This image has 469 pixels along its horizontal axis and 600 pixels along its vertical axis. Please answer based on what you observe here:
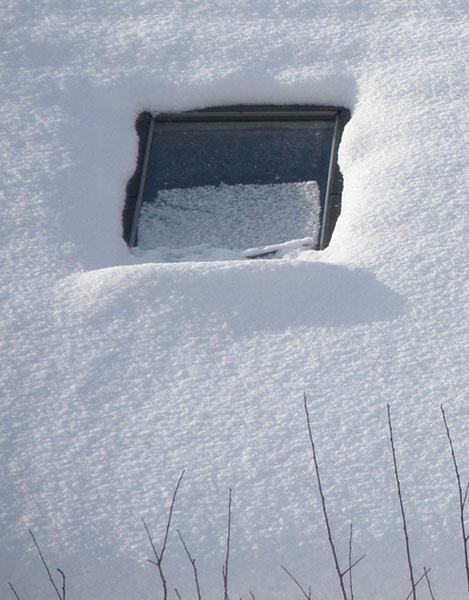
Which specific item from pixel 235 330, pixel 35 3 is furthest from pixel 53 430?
pixel 35 3

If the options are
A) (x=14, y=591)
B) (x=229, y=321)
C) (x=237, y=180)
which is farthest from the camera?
(x=237, y=180)

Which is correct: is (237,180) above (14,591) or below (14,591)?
above

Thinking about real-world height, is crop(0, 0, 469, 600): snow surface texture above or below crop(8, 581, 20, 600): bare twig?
above

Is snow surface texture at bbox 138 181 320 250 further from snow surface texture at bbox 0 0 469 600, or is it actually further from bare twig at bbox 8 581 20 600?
bare twig at bbox 8 581 20 600

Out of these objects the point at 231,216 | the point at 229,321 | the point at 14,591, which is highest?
the point at 231,216

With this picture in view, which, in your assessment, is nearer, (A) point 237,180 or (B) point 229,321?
(B) point 229,321

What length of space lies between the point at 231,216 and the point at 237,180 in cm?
19

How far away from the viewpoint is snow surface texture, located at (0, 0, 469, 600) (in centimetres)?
202

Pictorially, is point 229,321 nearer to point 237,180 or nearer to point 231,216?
point 231,216

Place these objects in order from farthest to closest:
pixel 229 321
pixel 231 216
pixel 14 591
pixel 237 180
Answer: pixel 237 180 → pixel 231 216 → pixel 229 321 → pixel 14 591

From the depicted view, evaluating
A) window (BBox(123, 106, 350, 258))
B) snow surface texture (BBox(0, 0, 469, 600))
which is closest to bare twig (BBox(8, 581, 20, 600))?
snow surface texture (BBox(0, 0, 469, 600))

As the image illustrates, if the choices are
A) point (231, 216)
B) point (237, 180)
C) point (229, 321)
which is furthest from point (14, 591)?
point (237, 180)

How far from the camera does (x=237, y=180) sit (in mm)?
2994

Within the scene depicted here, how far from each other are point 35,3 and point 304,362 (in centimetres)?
195
